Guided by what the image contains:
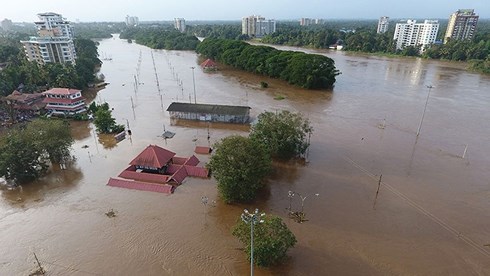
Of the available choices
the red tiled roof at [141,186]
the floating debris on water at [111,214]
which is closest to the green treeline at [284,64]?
the red tiled roof at [141,186]

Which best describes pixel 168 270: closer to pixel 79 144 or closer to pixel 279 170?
pixel 279 170

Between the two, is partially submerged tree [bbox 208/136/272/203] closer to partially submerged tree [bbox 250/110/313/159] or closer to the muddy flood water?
the muddy flood water

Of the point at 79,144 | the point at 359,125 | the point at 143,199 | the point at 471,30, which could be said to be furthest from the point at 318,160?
the point at 471,30

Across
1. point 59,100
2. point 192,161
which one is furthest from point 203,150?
point 59,100

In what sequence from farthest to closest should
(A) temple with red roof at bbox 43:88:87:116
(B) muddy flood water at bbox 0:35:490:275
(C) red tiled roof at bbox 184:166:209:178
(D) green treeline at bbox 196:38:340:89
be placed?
(D) green treeline at bbox 196:38:340:89, (A) temple with red roof at bbox 43:88:87:116, (C) red tiled roof at bbox 184:166:209:178, (B) muddy flood water at bbox 0:35:490:275

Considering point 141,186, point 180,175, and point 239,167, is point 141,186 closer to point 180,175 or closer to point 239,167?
point 180,175

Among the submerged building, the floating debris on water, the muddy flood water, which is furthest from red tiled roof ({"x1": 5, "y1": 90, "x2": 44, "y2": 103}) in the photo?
the floating debris on water
